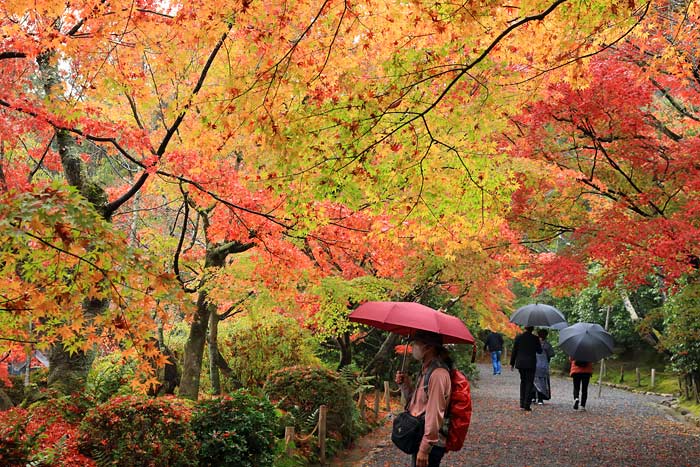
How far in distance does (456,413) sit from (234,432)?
8.72 ft

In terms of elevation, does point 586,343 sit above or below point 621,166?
below

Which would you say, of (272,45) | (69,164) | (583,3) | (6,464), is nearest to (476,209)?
(583,3)

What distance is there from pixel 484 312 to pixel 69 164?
43.8 ft

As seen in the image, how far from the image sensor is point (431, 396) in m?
4.71

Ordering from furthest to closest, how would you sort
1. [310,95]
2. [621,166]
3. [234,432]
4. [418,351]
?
[621,166], [310,95], [234,432], [418,351]

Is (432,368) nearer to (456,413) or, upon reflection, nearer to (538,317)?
(456,413)

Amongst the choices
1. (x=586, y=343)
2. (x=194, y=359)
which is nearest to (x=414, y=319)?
(x=194, y=359)

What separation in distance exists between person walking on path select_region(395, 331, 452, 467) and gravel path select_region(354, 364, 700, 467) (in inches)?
146

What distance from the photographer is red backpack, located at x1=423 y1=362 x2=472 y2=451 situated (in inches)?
186

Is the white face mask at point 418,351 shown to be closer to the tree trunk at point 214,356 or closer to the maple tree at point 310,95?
the maple tree at point 310,95

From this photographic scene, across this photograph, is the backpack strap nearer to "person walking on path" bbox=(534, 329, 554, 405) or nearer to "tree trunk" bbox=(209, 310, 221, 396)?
"tree trunk" bbox=(209, 310, 221, 396)

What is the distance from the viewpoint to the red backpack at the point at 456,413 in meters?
4.72

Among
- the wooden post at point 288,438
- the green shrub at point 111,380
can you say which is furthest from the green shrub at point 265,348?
the wooden post at point 288,438

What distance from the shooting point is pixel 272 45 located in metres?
5.99
